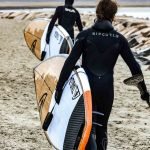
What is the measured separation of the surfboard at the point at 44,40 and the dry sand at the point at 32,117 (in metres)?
0.78

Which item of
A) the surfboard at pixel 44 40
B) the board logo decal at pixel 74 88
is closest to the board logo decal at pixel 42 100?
the board logo decal at pixel 74 88

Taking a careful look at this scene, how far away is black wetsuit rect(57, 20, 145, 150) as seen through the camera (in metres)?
4.99

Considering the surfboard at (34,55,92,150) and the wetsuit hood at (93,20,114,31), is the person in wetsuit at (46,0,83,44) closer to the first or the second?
the surfboard at (34,55,92,150)

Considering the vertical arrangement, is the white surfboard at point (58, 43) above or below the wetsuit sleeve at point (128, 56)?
below

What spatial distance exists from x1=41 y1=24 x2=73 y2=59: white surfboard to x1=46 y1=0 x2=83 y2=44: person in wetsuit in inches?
4.7

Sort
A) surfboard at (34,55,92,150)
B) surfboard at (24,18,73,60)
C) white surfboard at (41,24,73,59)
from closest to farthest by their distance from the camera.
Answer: surfboard at (34,55,92,150) < white surfboard at (41,24,73,59) < surfboard at (24,18,73,60)

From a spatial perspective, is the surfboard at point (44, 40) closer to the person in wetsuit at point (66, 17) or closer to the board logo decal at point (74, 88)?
the person in wetsuit at point (66, 17)

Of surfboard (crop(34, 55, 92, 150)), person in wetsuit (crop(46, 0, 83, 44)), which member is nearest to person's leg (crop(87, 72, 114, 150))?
surfboard (crop(34, 55, 92, 150))

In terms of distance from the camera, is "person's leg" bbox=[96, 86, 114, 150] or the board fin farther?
the board fin

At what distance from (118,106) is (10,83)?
2813 millimetres

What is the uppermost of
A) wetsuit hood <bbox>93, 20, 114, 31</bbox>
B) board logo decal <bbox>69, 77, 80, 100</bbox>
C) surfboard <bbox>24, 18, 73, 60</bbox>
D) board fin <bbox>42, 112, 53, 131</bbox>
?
wetsuit hood <bbox>93, 20, 114, 31</bbox>

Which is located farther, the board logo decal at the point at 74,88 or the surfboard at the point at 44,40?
the surfboard at the point at 44,40

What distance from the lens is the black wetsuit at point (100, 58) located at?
16.4ft

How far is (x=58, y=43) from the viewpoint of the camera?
10.4 m
